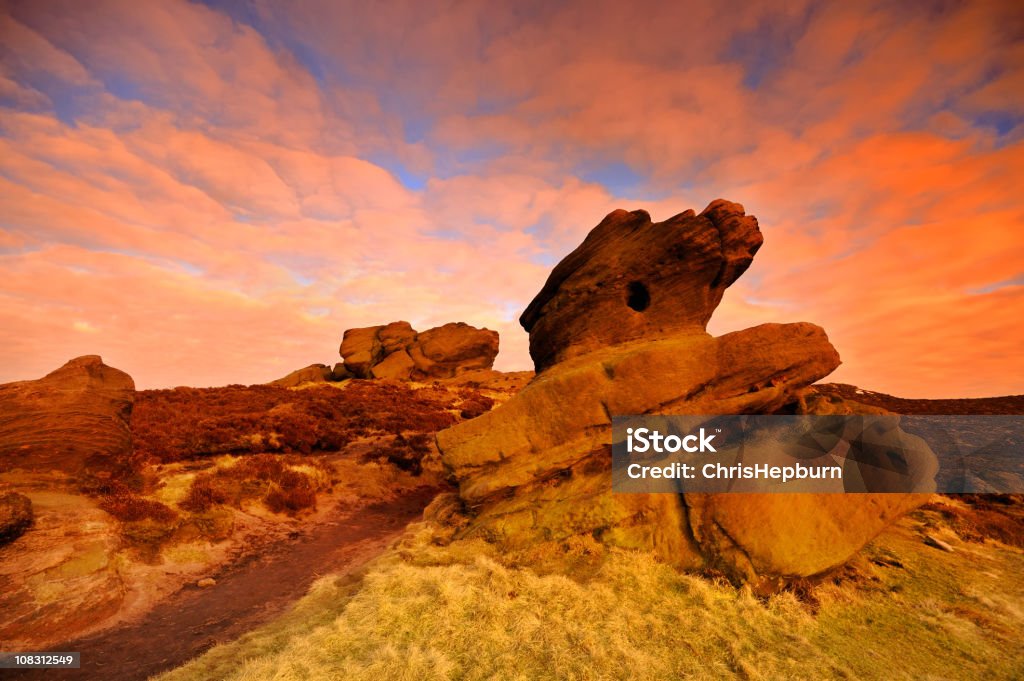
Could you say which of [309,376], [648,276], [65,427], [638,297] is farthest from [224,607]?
[309,376]

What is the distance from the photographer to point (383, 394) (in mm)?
50281

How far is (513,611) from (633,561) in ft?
11.0

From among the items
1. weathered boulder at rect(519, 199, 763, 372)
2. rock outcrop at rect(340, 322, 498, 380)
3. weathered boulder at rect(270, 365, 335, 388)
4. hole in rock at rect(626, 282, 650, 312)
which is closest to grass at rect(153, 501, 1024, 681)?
weathered boulder at rect(519, 199, 763, 372)

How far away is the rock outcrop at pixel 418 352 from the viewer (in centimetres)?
7312

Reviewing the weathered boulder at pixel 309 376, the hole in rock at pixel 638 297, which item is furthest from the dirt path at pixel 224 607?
the weathered boulder at pixel 309 376

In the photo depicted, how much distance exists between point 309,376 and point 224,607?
70.0 metres

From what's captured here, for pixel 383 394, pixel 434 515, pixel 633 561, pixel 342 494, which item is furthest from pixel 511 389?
pixel 633 561

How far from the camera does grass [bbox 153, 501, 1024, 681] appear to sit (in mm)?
7383

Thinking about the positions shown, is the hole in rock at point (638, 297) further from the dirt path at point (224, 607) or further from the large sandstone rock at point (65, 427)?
the large sandstone rock at point (65, 427)

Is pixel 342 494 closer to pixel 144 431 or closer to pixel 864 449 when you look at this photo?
pixel 144 431

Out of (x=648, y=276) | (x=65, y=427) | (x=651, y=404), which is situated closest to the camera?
(x=651, y=404)

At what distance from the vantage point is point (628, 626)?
8.52 meters

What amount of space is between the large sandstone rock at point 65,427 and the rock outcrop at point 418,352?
52.9 m

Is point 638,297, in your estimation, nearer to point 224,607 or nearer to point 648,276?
point 648,276
